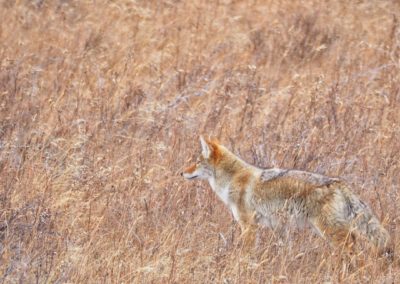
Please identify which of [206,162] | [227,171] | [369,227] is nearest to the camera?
[369,227]

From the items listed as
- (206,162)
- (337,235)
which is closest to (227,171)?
(206,162)

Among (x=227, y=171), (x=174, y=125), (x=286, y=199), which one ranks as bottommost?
(x=174, y=125)

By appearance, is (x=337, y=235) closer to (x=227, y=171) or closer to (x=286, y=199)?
(x=286, y=199)

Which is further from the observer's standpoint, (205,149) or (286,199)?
(205,149)

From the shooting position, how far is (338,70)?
11.4 meters

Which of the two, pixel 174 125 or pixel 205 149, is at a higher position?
pixel 205 149

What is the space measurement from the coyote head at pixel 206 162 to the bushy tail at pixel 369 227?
60.9 inches

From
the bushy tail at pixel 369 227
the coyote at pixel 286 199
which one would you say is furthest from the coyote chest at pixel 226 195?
the bushy tail at pixel 369 227

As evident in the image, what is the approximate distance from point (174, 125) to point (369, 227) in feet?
9.83

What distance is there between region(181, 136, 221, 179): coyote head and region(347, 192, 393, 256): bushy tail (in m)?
1.55

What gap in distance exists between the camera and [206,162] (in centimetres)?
800

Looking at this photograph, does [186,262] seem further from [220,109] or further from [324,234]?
[220,109]

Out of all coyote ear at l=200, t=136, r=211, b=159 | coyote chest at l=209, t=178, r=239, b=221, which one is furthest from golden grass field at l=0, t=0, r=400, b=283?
coyote ear at l=200, t=136, r=211, b=159

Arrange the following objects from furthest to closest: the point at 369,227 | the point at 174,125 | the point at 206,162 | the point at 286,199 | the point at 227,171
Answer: the point at 174,125 → the point at 206,162 → the point at 227,171 → the point at 286,199 → the point at 369,227
